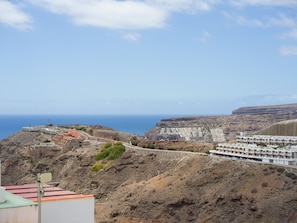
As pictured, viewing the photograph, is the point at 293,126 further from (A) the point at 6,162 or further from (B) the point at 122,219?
(A) the point at 6,162

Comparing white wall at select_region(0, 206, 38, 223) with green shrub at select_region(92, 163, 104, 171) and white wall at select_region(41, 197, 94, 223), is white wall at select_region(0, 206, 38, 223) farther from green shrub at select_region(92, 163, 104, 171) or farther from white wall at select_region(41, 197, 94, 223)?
green shrub at select_region(92, 163, 104, 171)

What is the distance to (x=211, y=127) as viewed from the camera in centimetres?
12256

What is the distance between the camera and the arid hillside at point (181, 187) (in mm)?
38469

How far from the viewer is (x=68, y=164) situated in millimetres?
63969

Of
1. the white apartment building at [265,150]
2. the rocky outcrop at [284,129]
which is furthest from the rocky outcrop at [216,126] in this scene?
the white apartment building at [265,150]

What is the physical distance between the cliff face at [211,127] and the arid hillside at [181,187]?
47634 mm

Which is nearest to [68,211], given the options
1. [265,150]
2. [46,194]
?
[46,194]

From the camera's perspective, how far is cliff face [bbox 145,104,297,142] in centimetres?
10925

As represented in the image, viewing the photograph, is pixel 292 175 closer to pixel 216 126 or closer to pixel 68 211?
pixel 68 211

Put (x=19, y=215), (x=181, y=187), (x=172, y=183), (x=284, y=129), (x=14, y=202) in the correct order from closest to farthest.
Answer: (x=19, y=215)
(x=14, y=202)
(x=181, y=187)
(x=172, y=183)
(x=284, y=129)

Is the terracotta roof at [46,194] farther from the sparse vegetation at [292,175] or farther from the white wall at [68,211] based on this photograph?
the sparse vegetation at [292,175]

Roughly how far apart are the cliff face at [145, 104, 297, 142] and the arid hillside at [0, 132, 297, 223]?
47.6 metres

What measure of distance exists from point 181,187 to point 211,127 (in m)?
78.6

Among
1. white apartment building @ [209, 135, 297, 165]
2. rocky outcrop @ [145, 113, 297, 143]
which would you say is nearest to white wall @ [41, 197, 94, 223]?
white apartment building @ [209, 135, 297, 165]
